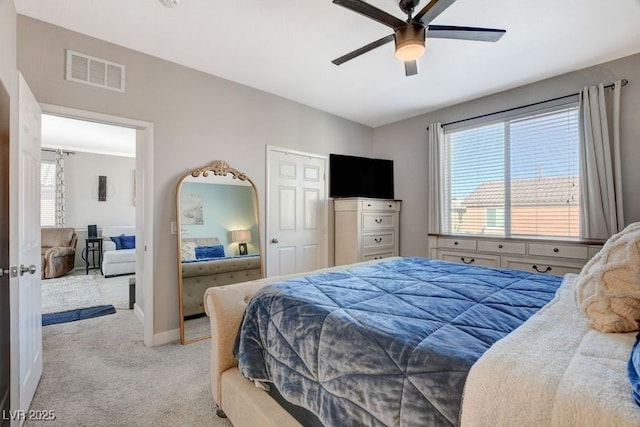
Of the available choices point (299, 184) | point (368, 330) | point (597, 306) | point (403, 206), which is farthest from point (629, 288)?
point (403, 206)

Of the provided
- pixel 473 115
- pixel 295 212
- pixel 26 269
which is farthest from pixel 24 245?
pixel 473 115

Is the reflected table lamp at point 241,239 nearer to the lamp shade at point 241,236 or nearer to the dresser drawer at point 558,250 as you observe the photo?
the lamp shade at point 241,236

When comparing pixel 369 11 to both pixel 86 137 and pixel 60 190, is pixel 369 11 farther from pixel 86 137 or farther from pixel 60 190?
pixel 60 190

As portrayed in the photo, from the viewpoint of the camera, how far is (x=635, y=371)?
2.12ft

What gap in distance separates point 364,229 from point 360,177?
2.95ft

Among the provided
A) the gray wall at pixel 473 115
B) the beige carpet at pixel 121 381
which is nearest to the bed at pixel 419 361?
the beige carpet at pixel 121 381

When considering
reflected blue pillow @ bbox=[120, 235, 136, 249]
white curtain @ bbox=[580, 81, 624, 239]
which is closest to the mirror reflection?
white curtain @ bbox=[580, 81, 624, 239]

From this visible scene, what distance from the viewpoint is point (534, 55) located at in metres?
2.73

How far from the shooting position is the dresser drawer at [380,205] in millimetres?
4078

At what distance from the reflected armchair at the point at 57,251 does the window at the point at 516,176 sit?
271 inches

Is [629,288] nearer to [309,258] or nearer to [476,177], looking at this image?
[476,177]

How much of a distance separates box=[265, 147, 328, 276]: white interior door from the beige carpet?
137cm

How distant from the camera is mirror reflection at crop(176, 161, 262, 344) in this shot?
9.84 ft

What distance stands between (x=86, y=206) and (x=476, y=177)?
792 cm
